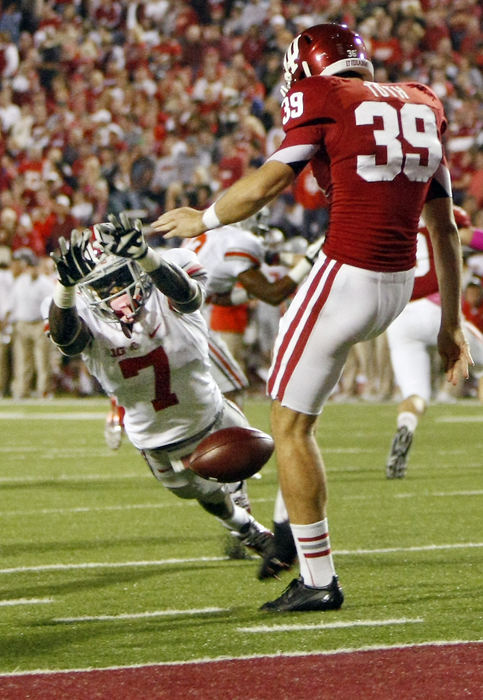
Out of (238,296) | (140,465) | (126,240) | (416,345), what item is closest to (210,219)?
(126,240)

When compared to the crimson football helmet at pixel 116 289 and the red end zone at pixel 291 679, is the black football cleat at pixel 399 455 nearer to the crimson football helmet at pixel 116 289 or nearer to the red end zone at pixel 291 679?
the crimson football helmet at pixel 116 289

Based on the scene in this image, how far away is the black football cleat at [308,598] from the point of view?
362 cm

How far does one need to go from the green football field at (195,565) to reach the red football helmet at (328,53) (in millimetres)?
1538

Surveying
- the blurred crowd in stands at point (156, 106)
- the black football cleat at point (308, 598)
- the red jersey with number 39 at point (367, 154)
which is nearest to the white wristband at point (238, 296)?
the red jersey with number 39 at point (367, 154)

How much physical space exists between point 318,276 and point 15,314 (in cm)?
1076

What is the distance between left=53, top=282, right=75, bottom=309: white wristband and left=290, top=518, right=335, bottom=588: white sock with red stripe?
99cm

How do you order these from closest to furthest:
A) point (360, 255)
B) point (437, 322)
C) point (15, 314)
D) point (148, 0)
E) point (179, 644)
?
1. point (179, 644)
2. point (360, 255)
3. point (437, 322)
4. point (15, 314)
5. point (148, 0)

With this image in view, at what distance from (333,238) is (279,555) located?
1.07m

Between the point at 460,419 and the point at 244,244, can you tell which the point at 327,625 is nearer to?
the point at 244,244

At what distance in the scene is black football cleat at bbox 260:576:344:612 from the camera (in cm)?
362

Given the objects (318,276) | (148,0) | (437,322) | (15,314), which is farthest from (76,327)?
(148,0)

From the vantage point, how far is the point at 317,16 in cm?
1562

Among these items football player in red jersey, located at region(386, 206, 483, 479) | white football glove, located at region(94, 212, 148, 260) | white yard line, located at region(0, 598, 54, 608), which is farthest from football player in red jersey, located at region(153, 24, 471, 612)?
football player in red jersey, located at region(386, 206, 483, 479)

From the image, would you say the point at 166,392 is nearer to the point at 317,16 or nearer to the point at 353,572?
the point at 353,572
